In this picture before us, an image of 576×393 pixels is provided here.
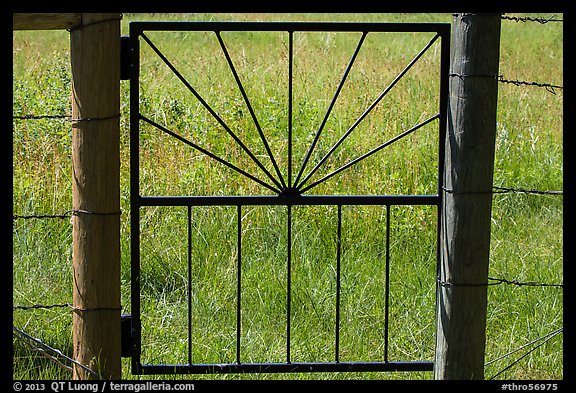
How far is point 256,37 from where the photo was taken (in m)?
9.85

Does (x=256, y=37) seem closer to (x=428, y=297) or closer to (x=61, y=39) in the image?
(x=61, y=39)

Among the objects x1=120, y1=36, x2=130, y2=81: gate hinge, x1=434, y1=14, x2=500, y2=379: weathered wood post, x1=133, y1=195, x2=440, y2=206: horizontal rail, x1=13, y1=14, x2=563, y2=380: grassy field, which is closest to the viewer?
x1=434, y1=14, x2=500, y2=379: weathered wood post

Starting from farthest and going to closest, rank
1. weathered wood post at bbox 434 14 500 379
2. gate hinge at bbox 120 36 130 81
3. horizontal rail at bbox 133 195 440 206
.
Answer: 1. horizontal rail at bbox 133 195 440 206
2. gate hinge at bbox 120 36 130 81
3. weathered wood post at bbox 434 14 500 379

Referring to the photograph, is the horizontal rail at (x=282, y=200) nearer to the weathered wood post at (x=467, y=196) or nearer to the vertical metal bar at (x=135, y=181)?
the vertical metal bar at (x=135, y=181)

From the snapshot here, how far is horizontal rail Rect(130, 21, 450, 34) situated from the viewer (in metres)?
3.14

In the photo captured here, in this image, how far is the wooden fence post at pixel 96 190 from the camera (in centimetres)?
296

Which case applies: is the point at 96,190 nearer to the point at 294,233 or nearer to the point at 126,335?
the point at 126,335

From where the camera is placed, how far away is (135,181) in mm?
3240

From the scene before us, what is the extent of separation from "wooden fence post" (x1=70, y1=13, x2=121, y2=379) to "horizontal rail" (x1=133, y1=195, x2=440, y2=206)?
0.81ft

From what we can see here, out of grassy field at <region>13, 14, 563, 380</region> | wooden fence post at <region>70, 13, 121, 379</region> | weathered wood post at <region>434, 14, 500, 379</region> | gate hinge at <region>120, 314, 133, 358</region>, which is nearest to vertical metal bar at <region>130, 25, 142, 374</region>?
gate hinge at <region>120, 314, 133, 358</region>

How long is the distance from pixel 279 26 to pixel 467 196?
95 cm

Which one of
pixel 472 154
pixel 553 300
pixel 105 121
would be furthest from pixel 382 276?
pixel 105 121

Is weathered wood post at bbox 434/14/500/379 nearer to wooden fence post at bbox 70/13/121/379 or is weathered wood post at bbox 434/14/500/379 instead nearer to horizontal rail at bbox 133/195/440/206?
horizontal rail at bbox 133/195/440/206
